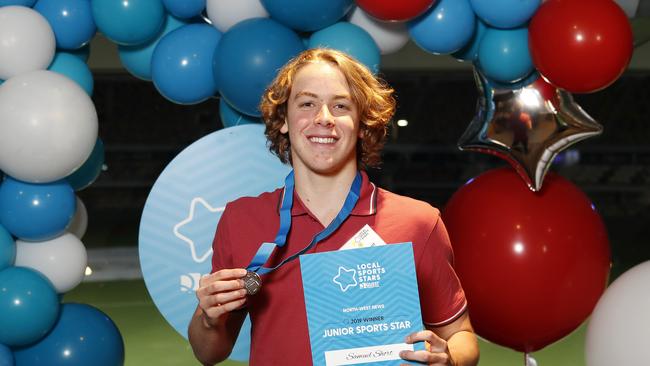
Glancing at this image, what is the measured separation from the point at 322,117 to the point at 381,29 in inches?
56.8

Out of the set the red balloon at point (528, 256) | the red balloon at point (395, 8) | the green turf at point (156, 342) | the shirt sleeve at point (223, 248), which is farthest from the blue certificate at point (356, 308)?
the green turf at point (156, 342)

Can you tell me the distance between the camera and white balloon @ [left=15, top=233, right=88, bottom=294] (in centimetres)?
293

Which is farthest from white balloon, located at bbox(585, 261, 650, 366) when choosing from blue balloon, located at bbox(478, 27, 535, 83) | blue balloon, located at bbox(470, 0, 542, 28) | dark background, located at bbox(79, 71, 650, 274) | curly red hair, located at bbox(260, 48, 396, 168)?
dark background, located at bbox(79, 71, 650, 274)

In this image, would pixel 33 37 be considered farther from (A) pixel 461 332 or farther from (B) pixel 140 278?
(B) pixel 140 278

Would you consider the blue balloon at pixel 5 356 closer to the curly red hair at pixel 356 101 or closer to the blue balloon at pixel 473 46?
the curly red hair at pixel 356 101

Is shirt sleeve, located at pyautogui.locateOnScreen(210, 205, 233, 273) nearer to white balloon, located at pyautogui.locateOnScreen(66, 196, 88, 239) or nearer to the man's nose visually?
the man's nose

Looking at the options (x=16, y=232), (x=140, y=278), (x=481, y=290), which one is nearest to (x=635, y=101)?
(x=140, y=278)

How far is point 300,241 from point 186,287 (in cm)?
136

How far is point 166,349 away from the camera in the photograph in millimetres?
4613

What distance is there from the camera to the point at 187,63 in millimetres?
2854

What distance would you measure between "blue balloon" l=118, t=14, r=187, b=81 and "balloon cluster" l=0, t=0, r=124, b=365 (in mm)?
149

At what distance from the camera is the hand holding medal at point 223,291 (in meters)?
1.44

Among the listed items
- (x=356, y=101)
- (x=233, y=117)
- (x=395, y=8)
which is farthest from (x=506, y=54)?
(x=356, y=101)

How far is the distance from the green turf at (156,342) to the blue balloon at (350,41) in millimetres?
2037
